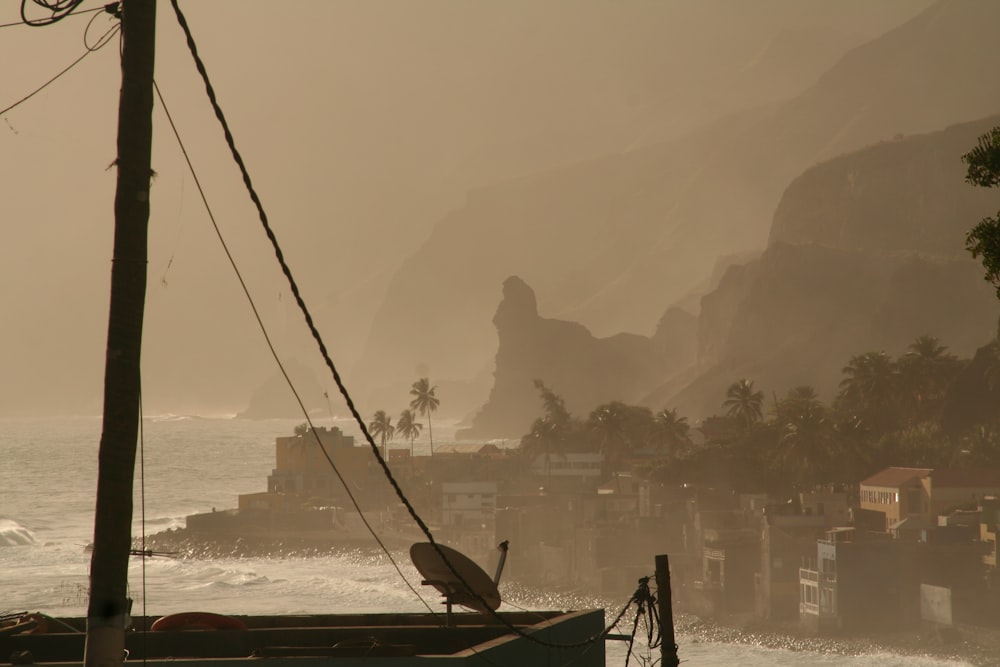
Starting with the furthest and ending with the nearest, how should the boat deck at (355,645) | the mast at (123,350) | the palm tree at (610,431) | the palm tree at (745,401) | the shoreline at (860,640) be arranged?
the palm tree at (610,431), the palm tree at (745,401), the shoreline at (860,640), the boat deck at (355,645), the mast at (123,350)

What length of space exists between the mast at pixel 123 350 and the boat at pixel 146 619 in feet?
0.03

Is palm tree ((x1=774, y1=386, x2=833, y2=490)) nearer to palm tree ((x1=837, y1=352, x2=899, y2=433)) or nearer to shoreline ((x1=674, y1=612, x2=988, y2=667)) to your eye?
palm tree ((x1=837, y1=352, x2=899, y2=433))

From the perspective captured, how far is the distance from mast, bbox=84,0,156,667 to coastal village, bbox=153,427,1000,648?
239 ft

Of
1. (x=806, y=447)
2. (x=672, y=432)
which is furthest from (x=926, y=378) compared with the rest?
(x=672, y=432)

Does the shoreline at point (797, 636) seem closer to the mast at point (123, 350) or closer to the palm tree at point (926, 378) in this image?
the palm tree at point (926, 378)

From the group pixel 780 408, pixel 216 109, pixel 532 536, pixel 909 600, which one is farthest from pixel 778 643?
pixel 216 109

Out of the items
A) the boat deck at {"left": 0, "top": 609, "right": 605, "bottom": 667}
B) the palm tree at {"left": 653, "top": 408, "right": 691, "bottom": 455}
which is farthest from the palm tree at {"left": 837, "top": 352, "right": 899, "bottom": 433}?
the boat deck at {"left": 0, "top": 609, "right": 605, "bottom": 667}

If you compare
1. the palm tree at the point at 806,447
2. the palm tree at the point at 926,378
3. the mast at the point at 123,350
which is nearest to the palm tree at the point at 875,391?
the palm tree at the point at 926,378

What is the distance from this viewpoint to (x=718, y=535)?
93.4 metres

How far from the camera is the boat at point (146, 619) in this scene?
10.6 metres

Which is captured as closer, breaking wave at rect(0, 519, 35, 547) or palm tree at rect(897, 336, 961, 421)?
palm tree at rect(897, 336, 961, 421)

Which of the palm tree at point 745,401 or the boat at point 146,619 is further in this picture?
the palm tree at point 745,401

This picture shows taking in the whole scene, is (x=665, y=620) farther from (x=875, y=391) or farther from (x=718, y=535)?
(x=875, y=391)

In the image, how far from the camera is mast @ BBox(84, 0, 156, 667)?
10531 mm
